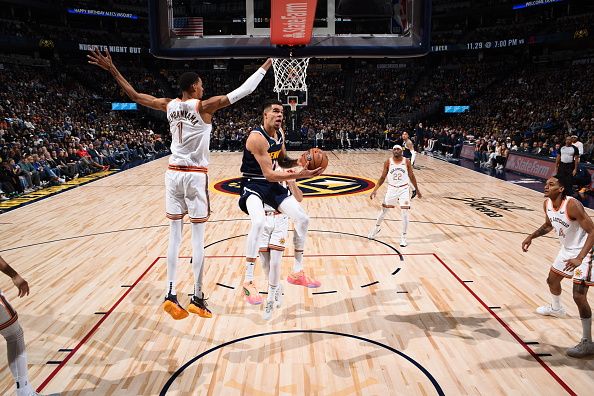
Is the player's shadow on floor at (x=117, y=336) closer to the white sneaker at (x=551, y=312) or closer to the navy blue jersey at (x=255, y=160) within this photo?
the navy blue jersey at (x=255, y=160)

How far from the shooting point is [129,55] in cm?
3809

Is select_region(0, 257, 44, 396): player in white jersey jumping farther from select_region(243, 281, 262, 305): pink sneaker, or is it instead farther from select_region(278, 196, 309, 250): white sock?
select_region(278, 196, 309, 250): white sock

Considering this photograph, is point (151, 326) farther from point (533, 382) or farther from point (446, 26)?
point (446, 26)

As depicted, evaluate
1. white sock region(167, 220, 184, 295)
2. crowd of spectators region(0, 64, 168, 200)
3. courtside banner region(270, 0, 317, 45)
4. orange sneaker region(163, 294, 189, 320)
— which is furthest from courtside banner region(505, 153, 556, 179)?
crowd of spectators region(0, 64, 168, 200)

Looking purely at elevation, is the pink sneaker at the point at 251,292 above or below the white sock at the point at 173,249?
below

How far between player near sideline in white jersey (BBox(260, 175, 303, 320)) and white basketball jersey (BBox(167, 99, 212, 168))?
1.25 m

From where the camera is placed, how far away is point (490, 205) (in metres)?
11.7

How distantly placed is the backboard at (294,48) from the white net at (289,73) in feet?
9.24

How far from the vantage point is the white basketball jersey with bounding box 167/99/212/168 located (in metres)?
4.13

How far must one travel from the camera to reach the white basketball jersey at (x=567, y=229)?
459 cm

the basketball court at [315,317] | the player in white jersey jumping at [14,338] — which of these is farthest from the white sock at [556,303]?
the player in white jersey jumping at [14,338]

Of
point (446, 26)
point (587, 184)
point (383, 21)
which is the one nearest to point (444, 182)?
point (587, 184)

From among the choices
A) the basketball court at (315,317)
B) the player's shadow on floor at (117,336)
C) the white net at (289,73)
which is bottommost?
the player's shadow on floor at (117,336)

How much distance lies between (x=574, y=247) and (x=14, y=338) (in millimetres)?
5277
